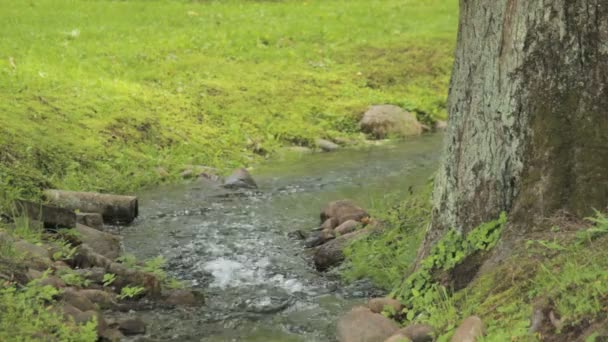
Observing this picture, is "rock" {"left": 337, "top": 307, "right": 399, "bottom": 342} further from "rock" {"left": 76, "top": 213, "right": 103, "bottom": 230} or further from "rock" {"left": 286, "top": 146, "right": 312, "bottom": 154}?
"rock" {"left": 286, "top": 146, "right": 312, "bottom": 154}

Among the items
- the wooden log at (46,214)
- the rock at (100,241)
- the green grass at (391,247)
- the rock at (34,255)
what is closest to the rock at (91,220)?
the rock at (100,241)

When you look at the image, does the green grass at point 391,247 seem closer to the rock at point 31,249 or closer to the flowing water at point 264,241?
the flowing water at point 264,241

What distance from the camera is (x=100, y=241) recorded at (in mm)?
8016

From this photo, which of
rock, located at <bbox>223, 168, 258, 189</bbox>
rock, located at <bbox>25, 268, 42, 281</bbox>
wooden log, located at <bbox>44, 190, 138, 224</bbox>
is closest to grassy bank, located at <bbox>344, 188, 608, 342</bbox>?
rock, located at <bbox>25, 268, 42, 281</bbox>

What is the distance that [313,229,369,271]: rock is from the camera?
7.96 metres

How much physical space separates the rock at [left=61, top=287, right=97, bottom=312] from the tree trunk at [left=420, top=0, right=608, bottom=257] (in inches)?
113

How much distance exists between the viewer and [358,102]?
51.8 ft

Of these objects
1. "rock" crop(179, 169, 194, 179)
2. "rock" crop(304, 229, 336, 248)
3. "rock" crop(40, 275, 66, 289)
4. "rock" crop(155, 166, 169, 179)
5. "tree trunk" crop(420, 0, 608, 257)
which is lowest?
"rock" crop(179, 169, 194, 179)

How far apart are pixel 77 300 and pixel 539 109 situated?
137 inches

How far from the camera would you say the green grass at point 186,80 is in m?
11.3

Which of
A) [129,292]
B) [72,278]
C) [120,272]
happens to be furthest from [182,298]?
[72,278]

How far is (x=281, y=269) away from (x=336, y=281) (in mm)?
605

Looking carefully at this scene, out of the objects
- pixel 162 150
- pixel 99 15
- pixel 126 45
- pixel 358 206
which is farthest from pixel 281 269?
pixel 99 15

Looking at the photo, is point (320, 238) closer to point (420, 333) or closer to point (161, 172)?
point (420, 333)
